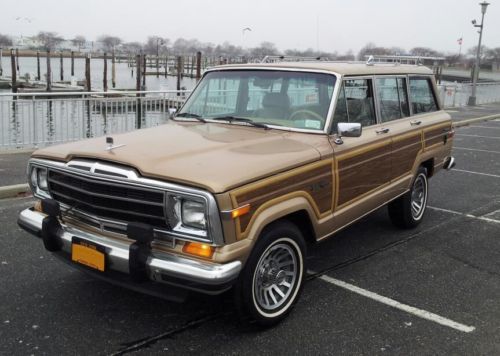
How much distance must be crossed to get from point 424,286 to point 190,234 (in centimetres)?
252

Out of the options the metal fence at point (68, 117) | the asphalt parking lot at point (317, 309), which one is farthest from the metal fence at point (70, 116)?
the asphalt parking lot at point (317, 309)

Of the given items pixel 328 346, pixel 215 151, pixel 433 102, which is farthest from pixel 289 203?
pixel 433 102

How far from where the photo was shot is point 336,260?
17.3ft

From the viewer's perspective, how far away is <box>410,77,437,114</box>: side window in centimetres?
615

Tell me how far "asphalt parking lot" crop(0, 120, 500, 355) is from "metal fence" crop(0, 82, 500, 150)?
5.41 meters

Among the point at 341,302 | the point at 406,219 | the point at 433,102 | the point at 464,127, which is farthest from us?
the point at 464,127

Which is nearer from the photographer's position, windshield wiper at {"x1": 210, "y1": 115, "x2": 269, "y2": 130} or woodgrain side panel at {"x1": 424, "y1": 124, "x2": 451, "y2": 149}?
windshield wiper at {"x1": 210, "y1": 115, "x2": 269, "y2": 130}

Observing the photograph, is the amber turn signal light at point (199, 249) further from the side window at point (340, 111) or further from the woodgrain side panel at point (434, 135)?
the woodgrain side panel at point (434, 135)

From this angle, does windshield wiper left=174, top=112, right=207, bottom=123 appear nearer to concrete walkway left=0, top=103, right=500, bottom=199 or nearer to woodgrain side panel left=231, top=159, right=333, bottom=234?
woodgrain side panel left=231, top=159, right=333, bottom=234

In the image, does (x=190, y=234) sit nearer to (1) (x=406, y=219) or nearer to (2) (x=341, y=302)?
(2) (x=341, y=302)

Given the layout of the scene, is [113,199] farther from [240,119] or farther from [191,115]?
[191,115]

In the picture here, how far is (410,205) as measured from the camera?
20.3 ft

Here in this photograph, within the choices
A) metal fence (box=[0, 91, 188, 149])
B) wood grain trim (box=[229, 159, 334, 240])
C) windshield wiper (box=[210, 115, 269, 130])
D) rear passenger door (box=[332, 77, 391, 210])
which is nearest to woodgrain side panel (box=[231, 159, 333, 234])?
wood grain trim (box=[229, 159, 334, 240])

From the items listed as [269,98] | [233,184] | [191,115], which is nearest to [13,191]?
[191,115]
